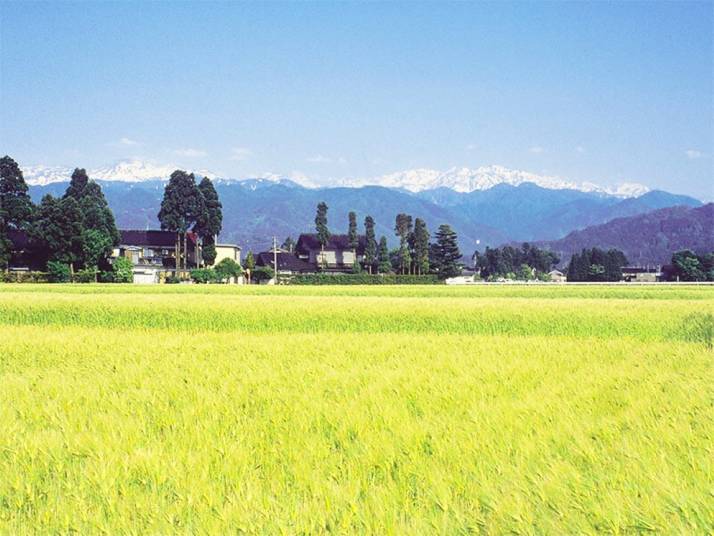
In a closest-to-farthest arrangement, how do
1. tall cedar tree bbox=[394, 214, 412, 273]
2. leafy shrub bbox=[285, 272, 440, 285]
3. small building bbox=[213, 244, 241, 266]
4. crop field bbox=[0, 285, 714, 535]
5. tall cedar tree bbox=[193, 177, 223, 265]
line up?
crop field bbox=[0, 285, 714, 535], leafy shrub bbox=[285, 272, 440, 285], tall cedar tree bbox=[193, 177, 223, 265], tall cedar tree bbox=[394, 214, 412, 273], small building bbox=[213, 244, 241, 266]

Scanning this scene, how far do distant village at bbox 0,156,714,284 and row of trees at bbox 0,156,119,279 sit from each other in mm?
112

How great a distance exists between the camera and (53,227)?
67.7 metres

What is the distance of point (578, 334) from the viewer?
19750 millimetres

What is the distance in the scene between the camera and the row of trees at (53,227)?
68312mm

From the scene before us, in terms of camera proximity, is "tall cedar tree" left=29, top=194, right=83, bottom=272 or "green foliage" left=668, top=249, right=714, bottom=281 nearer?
"tall cedar tree" left=29, top=194, right=83, bottom=272

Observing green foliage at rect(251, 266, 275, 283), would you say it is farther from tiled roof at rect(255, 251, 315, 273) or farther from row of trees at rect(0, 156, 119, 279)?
row of trees at rect(0, 156, 119, 279)

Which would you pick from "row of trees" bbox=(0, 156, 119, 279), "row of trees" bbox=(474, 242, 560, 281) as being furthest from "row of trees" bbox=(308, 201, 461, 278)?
"row of trees" bbox=(474, 242, 560, 281)

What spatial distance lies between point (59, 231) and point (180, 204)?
71.1 feet

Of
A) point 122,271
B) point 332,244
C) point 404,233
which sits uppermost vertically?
point 404,233

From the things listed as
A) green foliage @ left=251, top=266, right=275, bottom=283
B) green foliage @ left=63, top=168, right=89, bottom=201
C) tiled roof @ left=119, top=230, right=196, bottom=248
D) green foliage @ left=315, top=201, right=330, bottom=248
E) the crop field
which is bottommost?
the crop field

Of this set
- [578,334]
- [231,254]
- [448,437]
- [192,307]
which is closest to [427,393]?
[448,437]

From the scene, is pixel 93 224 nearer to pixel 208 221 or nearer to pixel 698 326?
pixel 208 221

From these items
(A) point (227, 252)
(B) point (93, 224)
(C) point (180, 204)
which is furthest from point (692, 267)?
(B) point (93, 224)

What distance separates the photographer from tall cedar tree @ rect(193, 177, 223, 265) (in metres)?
89.1
